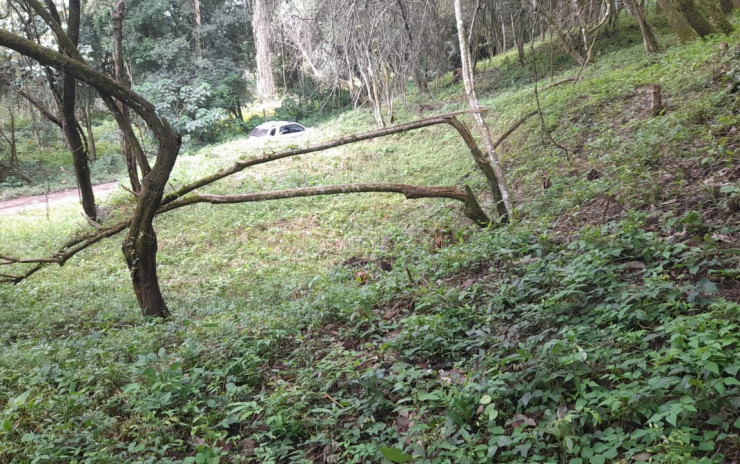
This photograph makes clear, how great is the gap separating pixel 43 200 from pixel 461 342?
17672mm

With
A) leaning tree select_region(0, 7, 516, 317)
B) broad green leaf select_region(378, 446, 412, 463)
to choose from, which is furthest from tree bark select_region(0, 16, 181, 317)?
broad green leaf select_region(378, 446, 412, 463)

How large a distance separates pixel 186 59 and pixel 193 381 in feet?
73.5

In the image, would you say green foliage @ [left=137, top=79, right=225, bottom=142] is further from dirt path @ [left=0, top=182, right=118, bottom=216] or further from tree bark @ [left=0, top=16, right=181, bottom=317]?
tree bark @ [left=0, top=16, right=181, bottom=317]

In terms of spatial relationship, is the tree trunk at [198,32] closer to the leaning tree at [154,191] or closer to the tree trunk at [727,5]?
the leaning tree at [154,191]

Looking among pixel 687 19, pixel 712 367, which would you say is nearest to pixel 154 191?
pixel 712 367

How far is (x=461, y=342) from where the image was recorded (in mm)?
3781

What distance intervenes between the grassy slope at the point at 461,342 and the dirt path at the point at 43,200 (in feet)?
30.1

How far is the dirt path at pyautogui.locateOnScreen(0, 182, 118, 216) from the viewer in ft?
52.6

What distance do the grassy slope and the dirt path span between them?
9161mm

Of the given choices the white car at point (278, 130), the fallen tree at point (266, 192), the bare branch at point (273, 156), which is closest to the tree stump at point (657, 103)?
the fallen tree at point (266, 192)

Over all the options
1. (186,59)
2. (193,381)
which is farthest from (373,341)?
(186,59)

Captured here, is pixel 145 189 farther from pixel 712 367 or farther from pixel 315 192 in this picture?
pixel 712 367

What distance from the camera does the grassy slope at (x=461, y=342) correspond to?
2664 millimetres

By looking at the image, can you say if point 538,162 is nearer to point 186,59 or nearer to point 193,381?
point 193,381
